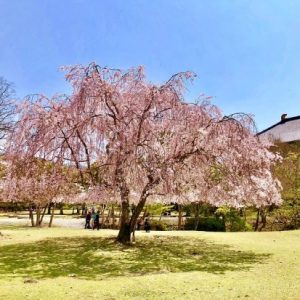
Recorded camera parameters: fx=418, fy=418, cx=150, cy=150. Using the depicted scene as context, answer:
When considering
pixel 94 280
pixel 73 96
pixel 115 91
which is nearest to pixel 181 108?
pixel 115 91

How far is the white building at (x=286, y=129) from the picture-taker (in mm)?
56731

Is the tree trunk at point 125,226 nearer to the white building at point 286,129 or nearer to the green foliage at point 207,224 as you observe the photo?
the green foliage at point 207,224

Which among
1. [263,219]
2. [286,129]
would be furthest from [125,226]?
[286,129]

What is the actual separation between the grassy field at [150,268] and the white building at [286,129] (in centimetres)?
3868

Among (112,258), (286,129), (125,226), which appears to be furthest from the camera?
(286,129)

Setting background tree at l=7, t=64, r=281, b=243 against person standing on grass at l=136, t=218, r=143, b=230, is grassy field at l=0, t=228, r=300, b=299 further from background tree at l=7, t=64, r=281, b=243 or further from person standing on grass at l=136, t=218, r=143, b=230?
person standing on grass at l=136, t=218, r=143, b=230

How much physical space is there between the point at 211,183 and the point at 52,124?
6869 millimetres

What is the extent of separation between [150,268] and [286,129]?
5091 centimetres

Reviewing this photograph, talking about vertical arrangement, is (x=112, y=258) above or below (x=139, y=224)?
below

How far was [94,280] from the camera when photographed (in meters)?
10.7

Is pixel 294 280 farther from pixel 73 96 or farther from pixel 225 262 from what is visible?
pixel 73 96

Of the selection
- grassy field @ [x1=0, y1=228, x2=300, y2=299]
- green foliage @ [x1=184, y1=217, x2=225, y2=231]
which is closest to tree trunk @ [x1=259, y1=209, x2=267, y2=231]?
green foliage @ [x1=184, y1=217, x2=225, y2=231]

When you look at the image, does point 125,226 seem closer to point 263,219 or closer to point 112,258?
point 112,258

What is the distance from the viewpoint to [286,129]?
59.2 meters
